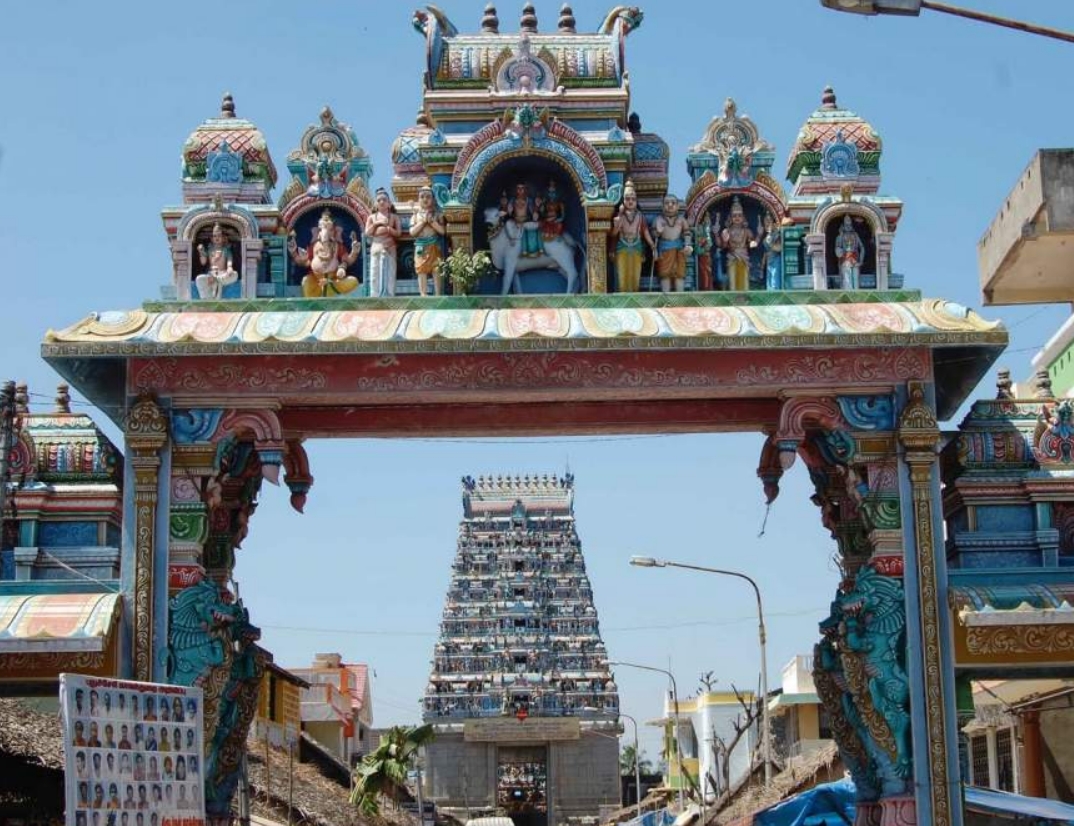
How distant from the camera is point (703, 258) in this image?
19.3 meters

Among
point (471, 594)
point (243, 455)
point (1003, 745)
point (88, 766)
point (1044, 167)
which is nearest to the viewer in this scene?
point (1044, 167)

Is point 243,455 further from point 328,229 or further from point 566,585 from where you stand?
point 566,585

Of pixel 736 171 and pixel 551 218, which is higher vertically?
pixel 736 171

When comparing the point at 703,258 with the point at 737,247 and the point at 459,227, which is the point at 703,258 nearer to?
the point at 737,247

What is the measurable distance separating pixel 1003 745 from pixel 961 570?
1201 cm

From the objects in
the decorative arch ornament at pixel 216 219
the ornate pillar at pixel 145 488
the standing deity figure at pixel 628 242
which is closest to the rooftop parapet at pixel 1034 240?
the standing deity figure at pixel 628 242

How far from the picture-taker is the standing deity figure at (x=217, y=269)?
1880 centimetres

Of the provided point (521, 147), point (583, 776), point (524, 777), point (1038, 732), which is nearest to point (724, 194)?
point (521, 147)

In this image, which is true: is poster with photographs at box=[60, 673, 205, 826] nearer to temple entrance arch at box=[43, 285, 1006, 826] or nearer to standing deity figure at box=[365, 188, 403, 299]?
temple entrance arch at box=[43, 285, 1006, 826]

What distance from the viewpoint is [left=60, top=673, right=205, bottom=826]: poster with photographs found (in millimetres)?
13453

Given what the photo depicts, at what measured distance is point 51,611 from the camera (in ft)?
56.9

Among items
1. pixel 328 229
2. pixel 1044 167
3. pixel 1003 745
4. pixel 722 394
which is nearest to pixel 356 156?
pixel 328 229

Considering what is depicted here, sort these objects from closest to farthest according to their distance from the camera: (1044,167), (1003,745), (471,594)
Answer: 1. (1044,167)
2. (1003,745)
3. (471,594)

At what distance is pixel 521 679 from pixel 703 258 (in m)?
49.1
